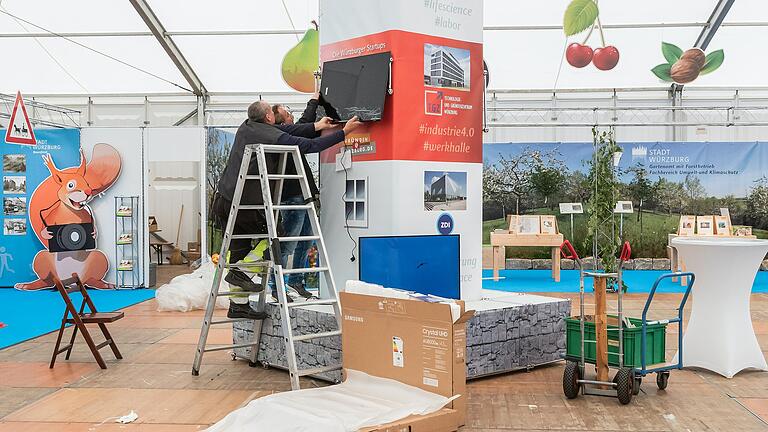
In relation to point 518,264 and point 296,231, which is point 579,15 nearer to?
point 518,264

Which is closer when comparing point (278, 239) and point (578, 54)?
point (278, 239)

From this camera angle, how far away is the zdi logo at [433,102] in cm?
543

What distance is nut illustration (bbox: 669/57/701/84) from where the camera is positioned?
12.0m

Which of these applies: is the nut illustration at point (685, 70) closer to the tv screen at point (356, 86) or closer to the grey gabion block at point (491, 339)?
the grey gabion block at point (491, 339)

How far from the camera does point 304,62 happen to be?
10.8m

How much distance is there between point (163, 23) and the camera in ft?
42.6

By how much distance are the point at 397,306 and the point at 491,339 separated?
1.28 metres

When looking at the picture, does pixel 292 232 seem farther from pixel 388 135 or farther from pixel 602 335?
pixel 602 335

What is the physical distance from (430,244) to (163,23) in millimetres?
9271

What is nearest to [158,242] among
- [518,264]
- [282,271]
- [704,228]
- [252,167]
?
[518,264]

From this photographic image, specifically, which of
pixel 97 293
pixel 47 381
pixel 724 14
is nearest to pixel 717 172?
pixel 724 14

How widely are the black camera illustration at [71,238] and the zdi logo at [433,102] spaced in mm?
6910

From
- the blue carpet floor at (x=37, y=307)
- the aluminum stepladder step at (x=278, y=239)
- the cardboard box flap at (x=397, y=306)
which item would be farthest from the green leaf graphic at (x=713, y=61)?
the cardboard box flap at (x=397, y=306)

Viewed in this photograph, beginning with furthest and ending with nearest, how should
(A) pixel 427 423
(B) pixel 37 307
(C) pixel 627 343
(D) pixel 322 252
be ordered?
(B) pixel 37 307, (D) pixel 322 252, (C) pixel 627 343, (A) pixel 427 423
